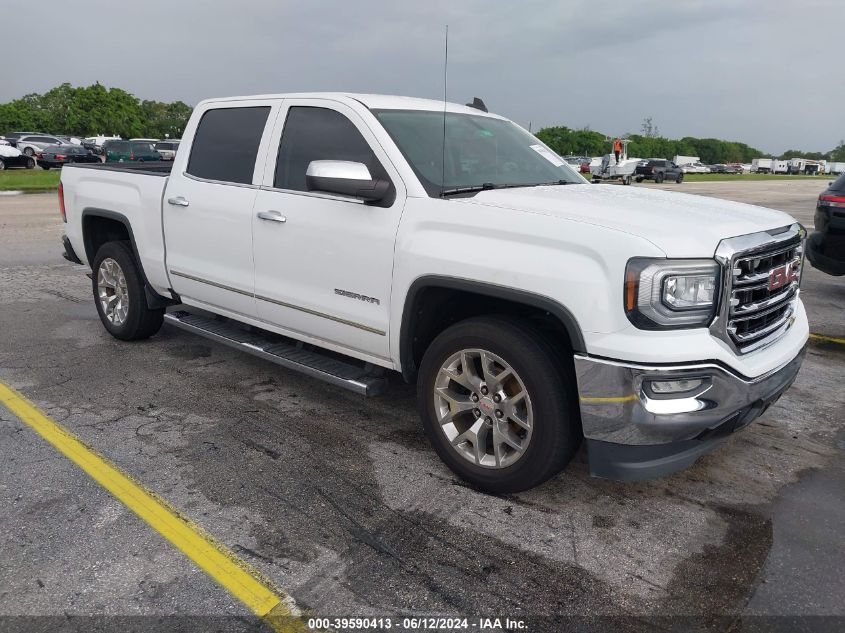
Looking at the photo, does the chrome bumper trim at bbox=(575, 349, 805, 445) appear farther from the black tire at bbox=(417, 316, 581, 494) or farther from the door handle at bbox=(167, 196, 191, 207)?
the door handle at bbox=(167, 196, 191, 207)

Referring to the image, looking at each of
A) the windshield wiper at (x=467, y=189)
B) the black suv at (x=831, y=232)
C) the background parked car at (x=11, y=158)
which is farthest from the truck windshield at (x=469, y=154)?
the background parked car at (x=11, y=158)

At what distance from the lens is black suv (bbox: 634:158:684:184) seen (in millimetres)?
46531

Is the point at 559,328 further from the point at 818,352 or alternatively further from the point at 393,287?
the point at 818,352

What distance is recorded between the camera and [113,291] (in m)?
5.94

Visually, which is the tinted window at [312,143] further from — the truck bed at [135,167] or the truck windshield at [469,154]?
the truck bed at [135,167]

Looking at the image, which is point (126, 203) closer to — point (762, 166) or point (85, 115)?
point (85, 115)

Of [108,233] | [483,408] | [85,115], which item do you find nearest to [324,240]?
[483,408]

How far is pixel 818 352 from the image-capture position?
6008 mm

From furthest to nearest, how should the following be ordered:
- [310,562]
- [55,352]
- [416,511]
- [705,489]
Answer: [55,352] → [705,489] → [416,511] → [310,562]

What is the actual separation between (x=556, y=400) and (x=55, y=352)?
438cm

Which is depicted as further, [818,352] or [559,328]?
[818,352]

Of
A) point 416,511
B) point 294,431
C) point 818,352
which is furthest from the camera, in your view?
point 818,352

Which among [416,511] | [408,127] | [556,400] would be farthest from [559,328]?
[408,127]

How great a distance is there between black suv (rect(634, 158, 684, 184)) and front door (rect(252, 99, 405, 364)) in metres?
44.8
